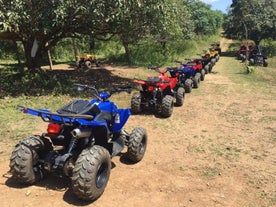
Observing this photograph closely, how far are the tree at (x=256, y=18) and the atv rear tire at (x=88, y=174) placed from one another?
2439cm

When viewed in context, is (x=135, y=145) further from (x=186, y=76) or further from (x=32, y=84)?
(x=186, y=76)

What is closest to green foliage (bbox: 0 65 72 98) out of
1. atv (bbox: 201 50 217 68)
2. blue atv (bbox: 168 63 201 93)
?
blue atv (bbox: 168 63 201 93)

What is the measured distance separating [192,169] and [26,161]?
2.82 m

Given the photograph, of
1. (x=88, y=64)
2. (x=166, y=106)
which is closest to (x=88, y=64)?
(x=88, y=64)

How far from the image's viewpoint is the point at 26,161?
4402 mm

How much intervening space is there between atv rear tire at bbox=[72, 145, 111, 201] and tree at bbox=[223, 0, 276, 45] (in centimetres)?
2439

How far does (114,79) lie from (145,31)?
2.39 m

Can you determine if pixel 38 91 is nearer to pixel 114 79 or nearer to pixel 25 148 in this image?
pixel 114 79

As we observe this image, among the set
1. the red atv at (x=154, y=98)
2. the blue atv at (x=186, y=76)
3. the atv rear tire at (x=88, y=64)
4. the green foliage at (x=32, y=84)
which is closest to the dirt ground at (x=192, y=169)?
the red atv at (x=154, y=98)

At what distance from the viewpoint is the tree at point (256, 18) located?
27.1 meters

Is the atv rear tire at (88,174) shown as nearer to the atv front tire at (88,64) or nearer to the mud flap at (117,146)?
the mud flap at (117,146)

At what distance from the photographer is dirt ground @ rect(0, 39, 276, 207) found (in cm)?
460

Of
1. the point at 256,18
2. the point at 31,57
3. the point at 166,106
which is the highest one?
the point at 256,18

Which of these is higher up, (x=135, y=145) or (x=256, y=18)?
(x=256, y=18)
